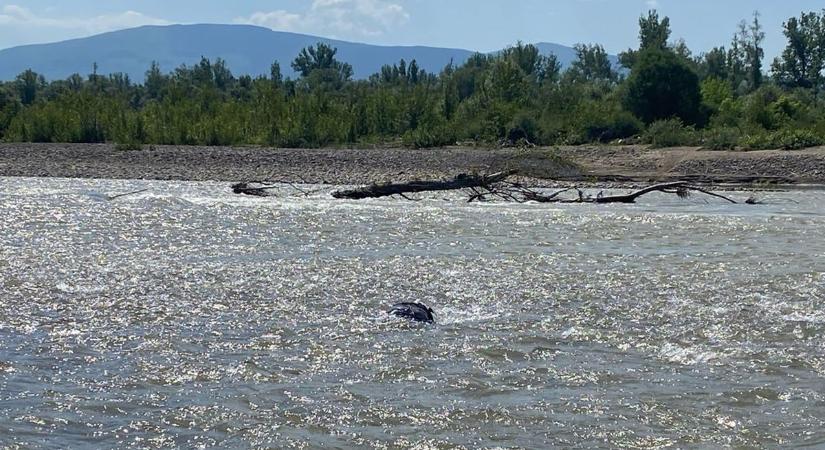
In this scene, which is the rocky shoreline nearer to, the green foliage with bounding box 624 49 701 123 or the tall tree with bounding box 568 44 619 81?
the green foliage with bounding box 624 49 701 123

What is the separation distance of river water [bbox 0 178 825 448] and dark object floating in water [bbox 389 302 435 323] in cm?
15

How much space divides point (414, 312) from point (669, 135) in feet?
107

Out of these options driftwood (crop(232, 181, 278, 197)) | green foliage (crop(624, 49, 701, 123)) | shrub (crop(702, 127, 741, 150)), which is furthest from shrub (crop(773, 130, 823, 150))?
driftwood (crop(232, 181, 278, 197))

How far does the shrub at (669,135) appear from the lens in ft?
138

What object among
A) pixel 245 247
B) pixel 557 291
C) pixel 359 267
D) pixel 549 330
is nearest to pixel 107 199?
pixel 245 247

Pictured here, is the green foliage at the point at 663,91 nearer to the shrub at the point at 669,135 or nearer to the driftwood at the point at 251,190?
the shrub at the point at 669,135

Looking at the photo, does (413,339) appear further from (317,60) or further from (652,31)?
(317,60)

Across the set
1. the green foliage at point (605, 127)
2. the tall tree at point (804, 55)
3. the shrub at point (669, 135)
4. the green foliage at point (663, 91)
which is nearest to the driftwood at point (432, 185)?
the shrub at point (669, 135)

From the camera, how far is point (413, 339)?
10.7 m

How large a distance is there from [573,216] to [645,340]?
1256cm

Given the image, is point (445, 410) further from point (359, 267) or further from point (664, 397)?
point (359, 267)

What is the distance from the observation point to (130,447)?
24.7 feet

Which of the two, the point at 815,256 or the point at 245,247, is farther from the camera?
the point at 245,247

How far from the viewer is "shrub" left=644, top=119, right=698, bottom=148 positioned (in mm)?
42031
